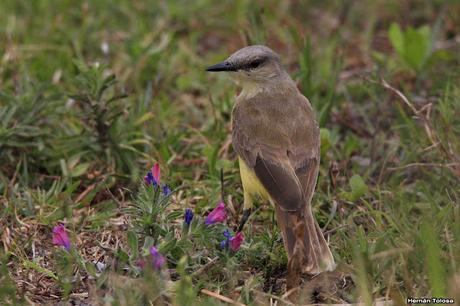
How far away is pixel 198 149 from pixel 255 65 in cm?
82

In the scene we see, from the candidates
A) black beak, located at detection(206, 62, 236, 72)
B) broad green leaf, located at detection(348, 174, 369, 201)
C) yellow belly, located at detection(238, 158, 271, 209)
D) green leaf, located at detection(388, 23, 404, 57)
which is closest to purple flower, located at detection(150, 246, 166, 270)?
yellow belly, located at detection(238, 158, 271, 209)

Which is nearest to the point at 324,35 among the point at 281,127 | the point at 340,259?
the point at 281,127

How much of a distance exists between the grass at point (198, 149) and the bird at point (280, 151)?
0.20 m

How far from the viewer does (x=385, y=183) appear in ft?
20.7

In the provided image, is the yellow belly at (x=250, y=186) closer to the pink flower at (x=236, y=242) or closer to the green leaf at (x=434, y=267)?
the pink flower at (x=236, y=242)

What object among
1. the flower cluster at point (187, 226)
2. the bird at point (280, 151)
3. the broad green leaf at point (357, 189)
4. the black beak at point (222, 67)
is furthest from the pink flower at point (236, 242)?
the black beak at point (222, 67)

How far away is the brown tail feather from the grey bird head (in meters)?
1.49

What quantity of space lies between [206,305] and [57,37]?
430cm

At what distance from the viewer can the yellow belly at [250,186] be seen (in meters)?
5.48

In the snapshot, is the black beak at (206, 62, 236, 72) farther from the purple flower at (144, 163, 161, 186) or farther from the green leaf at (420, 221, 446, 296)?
the green leaf at (420, 221, 446, 296)

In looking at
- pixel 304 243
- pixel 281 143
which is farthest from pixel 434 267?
pixel 281 143

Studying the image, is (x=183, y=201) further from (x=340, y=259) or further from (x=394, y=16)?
(x=394, y=16)

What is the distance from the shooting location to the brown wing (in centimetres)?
527

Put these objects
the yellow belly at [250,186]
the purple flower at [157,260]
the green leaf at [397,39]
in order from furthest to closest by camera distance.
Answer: the green leaf at [397,39]
the yellow belly at [250,186]
the purple flower at [157,260]
